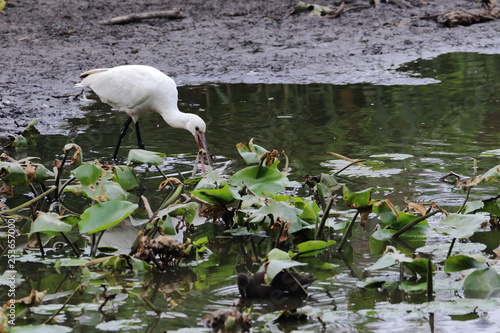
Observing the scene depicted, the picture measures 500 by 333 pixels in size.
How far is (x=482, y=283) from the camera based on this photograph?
353 cm

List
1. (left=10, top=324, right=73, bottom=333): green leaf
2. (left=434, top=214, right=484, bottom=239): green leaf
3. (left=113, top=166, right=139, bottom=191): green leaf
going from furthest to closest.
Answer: (left=113, top=166, right=139, bottom=191): green leaf → (left=434, top=214, right=484, bottom=239): green leaf → (left=10, top=324, right=73, bottom=333): green leaf

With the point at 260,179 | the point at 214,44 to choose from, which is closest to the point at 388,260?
the point at 260,179

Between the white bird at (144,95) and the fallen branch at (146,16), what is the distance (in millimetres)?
5120

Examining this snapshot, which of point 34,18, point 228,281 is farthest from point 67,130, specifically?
point 34,18

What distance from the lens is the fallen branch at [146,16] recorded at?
39.6ft

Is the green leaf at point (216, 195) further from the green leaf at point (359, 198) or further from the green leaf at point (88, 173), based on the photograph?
the green leaf at point (359, 198)

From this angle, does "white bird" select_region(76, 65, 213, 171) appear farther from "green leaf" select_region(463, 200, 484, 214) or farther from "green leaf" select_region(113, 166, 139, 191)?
"green leaf" select_region(463, 200, 484, 214)

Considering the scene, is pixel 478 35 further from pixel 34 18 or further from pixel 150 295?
pixel 150 295

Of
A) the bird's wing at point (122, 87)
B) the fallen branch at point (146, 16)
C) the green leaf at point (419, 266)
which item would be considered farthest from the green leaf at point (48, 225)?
the fallen branch at point (146, 16)

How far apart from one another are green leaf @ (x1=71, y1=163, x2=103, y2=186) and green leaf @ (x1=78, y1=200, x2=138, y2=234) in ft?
0.80

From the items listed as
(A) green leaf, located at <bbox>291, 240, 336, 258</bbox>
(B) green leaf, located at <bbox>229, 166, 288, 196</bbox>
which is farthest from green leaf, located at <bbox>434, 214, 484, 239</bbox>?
(B) green leaf, located at <bbox>229, 166, 288, 196</bbox>

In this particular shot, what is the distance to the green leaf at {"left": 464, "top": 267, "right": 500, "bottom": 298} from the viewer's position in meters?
3.52

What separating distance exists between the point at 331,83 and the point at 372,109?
1.32 m

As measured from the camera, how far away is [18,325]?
10.9 feet
